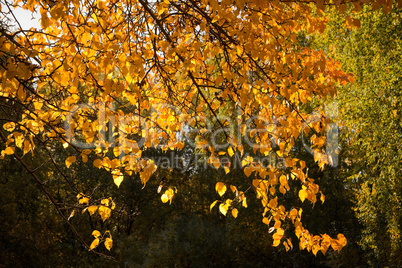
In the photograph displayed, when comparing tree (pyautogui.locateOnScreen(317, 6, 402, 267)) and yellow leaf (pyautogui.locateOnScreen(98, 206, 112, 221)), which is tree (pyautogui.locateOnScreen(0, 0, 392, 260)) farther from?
tree (pyautogui.locateOnScreen(317, 6, 402, 267))

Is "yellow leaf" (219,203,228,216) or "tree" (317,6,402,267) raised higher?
"tree" (317,6,402,267)

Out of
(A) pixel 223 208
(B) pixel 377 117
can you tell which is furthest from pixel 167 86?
(B) pixel 377 117

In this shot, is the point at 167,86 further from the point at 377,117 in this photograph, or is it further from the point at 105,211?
the point at 377,117

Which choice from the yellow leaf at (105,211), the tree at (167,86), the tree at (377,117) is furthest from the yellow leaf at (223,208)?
the tree at (377,117)

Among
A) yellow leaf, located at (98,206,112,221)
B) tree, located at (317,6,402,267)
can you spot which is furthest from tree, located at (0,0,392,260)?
tree, located at (317,6,402,267)

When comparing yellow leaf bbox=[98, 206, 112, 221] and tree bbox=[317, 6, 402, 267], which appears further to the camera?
tree bbox=[317, 6, 402, 267]

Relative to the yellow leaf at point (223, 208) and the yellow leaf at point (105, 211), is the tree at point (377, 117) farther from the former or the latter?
the yellow leaf at point (105, 211)

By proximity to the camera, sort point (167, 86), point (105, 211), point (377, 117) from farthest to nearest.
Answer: point (377, 117) → point (167, 86) → point (105, 211)

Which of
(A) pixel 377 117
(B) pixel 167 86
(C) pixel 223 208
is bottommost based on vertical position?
(C) pixel 223 208

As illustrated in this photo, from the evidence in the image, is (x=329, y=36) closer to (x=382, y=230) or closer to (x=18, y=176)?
(x=382, y=230)

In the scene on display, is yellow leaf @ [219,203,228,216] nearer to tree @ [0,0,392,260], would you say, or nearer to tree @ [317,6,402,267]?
tree @ [0,0,392,260]

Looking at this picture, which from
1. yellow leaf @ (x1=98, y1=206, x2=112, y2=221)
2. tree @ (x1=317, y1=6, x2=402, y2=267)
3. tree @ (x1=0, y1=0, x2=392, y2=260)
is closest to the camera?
tree @ (x1=0, y1=0, x2=392, y2=260)

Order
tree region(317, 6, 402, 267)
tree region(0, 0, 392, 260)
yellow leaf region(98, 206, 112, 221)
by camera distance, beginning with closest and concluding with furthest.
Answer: tree region(0, 0, 392, 260), yellow leaf region(98, 206, 112, 221), tree region(317, 6, 402, 267)

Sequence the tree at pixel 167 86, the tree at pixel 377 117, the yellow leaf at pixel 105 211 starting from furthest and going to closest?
the tree at pixel 377 117
the yellow leaf at pixel 105 211
the tree at pixel 167 86
